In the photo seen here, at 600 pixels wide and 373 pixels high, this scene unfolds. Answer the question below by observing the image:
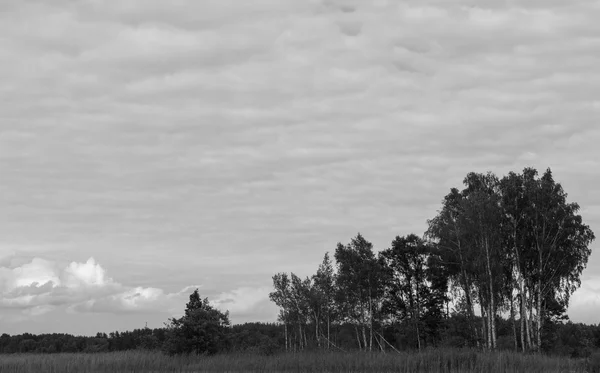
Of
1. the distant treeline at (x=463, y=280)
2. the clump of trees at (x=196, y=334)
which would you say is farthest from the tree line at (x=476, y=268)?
the clump of trees at (x=196, y=334)

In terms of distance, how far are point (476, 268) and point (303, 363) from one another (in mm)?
21954

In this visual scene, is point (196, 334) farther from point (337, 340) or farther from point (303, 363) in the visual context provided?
point (337, 340)

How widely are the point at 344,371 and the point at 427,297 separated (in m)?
31.7

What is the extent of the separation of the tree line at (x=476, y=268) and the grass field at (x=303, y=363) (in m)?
13.6

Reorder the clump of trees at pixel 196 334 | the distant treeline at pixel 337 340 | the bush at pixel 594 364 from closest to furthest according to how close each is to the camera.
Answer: the bush at pixel 594 364
the clump of trees at pixel 196 334
the distant treeline at pixel 337 340

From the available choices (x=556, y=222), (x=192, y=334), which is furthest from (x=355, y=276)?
(x=192, y=334)

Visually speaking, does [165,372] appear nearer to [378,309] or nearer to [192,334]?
[192,334]

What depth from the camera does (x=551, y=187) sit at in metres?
59.8

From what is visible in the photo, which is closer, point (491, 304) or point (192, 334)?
A: point (192, 334)

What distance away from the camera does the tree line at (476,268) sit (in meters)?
58.5

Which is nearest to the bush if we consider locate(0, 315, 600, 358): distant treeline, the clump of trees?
locate(0, 315, 600, 358): distant treeline

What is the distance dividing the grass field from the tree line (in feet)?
44.5

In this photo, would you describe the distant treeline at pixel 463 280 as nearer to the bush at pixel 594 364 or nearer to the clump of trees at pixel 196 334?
the clump of trees at pixel 196 334

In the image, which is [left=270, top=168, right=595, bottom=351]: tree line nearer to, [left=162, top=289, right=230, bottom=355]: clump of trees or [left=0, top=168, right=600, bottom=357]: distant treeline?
[left=0, top=168, right=600, bottom=357]: distant treeline
